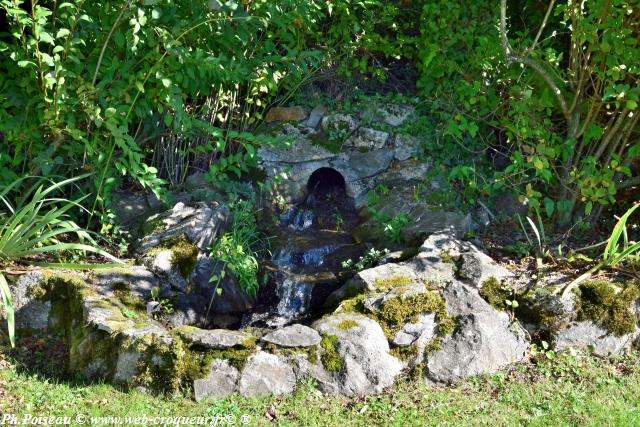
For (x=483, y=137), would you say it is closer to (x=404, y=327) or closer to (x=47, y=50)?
(x=404, y=327)

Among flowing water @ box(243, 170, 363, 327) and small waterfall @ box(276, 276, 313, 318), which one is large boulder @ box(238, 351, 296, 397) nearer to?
flowing water @ box(243, 170, 363, 327)

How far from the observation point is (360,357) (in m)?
4.33

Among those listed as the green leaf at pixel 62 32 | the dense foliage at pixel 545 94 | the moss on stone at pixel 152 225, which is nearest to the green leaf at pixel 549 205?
the dense foliage at pixel 545 94

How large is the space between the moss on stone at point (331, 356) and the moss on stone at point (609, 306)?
1.77 m

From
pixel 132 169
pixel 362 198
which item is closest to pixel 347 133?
pixel 362 198

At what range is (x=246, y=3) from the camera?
5.75 m

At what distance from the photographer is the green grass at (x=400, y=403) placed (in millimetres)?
3928

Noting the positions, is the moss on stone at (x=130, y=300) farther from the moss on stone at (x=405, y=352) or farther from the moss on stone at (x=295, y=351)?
the moss on stone at (x=405, y=352)

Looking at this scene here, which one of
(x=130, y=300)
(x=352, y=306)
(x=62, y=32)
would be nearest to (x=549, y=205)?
(x=352, y=306)

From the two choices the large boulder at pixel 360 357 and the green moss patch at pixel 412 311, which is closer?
the large boulder at pixel 360 357

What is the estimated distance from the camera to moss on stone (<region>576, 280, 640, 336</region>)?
15.4 feet

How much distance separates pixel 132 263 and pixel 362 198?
2.62 metres

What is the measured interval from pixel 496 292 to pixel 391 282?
0.76 meters

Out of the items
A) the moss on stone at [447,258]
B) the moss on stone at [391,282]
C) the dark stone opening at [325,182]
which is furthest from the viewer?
the dark stone opening at [325,182]
